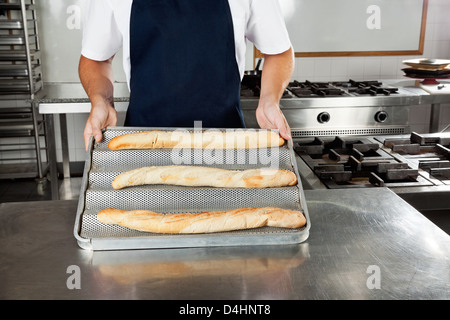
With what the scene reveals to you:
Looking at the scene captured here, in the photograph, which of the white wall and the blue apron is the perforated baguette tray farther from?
the white wall

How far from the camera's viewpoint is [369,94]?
4.10 meters


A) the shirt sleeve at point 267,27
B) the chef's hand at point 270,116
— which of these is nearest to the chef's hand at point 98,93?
the chef's hand at point 270,116

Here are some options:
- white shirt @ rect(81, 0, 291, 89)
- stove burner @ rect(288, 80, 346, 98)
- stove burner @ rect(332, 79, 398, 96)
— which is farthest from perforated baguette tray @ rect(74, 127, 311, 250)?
stove burner @ rect(332, 79, 398, 96)

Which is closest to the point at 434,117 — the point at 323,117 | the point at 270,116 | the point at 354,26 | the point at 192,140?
the point at 323,117

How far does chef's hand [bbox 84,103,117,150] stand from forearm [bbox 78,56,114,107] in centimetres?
19

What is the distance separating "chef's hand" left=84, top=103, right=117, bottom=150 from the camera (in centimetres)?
154

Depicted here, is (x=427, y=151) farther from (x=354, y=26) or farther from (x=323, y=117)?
(x=354, y=26)

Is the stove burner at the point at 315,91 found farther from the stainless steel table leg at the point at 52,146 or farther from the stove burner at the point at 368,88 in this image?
the stainless steel table leg at the point at 52,146

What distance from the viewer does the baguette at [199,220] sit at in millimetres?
1259

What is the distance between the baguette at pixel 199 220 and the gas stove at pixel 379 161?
3.25 feet

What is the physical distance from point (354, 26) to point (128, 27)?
3912 millimetres

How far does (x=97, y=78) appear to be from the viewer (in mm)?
2080

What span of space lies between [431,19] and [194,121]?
4.36 metres

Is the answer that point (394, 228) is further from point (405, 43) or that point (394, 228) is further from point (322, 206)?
point (405, 43)
